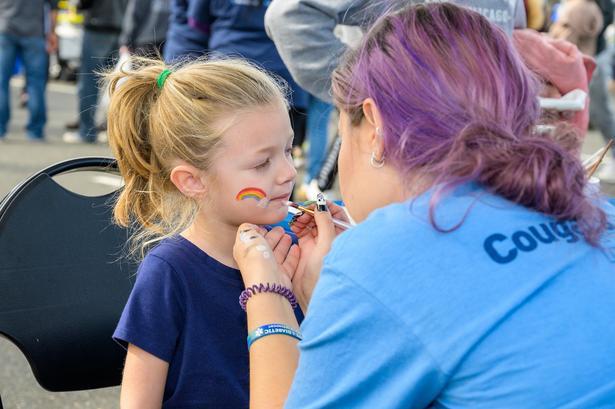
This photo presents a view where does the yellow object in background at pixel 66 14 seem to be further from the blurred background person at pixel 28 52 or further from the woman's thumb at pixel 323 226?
the woman's thumb at pixel 323 226

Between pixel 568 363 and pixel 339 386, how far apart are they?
28cm

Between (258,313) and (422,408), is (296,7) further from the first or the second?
(422,408)

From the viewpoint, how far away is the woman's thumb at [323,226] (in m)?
1.51

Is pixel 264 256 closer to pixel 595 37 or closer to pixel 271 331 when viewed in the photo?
pixel 271 331

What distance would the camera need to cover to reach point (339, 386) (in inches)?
43.5


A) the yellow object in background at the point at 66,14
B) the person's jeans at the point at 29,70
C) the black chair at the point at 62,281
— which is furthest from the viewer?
the yellow object in background at the point at 66,14

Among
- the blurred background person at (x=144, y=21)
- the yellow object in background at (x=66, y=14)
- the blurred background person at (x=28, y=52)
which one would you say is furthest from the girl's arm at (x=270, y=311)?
the yellow object in background at (x=66, y=14)

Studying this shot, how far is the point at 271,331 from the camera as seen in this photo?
1.34m

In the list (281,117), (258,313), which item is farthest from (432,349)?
(281,117)

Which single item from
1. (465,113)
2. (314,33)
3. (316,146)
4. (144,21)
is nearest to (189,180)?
(465,113)

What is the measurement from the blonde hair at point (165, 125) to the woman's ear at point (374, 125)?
0.46 m

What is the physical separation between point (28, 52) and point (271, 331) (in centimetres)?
604

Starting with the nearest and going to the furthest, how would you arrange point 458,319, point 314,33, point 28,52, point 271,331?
point 458,319, point 271,331, point 314,33, point 28,52

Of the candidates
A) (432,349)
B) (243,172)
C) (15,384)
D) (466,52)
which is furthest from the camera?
(15,384)
